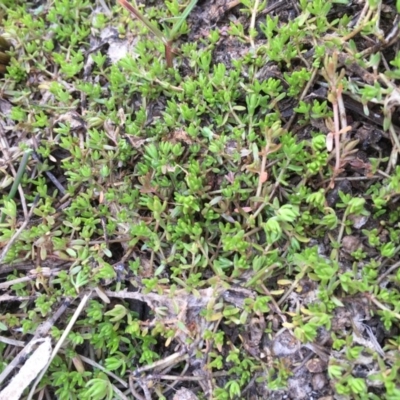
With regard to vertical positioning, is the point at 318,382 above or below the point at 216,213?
below

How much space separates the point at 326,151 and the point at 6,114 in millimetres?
1704

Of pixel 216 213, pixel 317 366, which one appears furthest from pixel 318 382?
pixel 216 213

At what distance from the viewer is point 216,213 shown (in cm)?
224

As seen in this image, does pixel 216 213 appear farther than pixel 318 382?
Yes

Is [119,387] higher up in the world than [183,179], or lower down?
lower down

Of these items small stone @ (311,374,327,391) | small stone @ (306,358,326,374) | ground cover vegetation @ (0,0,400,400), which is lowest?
small stone @ (311,374,327,391)

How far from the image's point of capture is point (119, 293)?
2.23 metres

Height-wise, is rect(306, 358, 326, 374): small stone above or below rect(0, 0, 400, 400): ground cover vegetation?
below

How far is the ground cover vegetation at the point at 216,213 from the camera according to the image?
2037mm

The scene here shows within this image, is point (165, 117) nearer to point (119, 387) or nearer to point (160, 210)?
point (160, 210)

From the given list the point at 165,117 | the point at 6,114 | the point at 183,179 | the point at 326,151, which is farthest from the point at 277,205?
the point at 6,114

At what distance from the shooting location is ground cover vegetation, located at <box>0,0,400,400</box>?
6.68 feet

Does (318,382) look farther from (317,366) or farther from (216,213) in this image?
(216,213)

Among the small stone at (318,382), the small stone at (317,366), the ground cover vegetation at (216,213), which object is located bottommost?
the small stone at (318,382)
